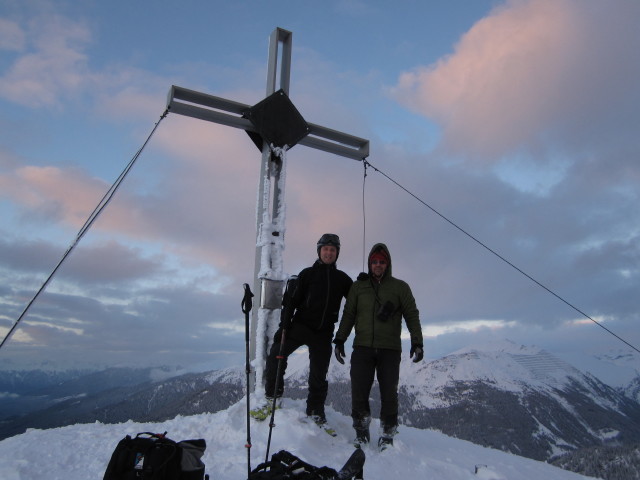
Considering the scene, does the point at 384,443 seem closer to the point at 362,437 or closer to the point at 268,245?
the point at 362,437

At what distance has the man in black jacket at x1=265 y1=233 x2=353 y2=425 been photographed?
613cm

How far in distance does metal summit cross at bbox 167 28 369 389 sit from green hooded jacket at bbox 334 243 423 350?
1.39 meters

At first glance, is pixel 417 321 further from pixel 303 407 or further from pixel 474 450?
pixel 474 450

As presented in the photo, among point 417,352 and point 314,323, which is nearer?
point 417,352

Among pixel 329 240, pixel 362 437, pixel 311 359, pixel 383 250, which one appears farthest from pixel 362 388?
pixel 329 240

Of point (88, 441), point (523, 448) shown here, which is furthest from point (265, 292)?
point (523, 448)

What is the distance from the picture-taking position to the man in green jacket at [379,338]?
5.72 meters

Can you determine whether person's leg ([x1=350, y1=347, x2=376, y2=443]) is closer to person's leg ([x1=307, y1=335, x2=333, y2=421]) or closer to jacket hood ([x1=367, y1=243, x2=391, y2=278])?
person's leg ([x1=307, y1=335, x2=333, y2=421])

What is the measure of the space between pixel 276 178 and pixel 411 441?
207 inches

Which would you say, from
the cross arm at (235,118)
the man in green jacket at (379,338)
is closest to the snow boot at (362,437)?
the man in green jacket at (379,338)

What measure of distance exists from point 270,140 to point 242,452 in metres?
5.44

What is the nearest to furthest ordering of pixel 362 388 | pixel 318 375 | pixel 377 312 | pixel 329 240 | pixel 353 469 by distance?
pixel 353 469, pixel 362 388, pixel 377 312, pixel 318 375, pixel 329 240

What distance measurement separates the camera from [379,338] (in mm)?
5797

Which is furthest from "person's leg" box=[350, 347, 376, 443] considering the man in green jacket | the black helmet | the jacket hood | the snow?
the black helmet
